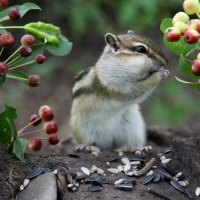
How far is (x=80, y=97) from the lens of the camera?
182 inches

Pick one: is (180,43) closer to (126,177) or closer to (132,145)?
(126,177)

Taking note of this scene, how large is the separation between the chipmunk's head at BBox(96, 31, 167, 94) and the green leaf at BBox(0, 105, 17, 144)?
127cm

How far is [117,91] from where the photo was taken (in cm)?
455

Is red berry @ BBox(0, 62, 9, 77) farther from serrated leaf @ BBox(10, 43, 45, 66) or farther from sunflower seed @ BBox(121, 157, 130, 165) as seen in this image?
sunflower seed @ BBox(121, 157, 130, 165)

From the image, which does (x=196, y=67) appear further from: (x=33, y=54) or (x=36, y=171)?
(x=36, y=171)

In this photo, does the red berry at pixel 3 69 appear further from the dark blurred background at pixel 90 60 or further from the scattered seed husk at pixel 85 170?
the dark blurred background at pixel 90 60

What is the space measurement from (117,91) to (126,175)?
1.03 meters

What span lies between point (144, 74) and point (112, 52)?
0.29m

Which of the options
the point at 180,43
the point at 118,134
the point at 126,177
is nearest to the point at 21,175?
the point at 126,177

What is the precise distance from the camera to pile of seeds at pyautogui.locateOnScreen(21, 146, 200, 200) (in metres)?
3.46

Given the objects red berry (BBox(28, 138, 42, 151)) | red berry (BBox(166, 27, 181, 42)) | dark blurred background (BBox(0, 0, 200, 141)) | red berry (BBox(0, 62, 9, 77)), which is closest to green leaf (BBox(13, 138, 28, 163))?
red berry (BBox(28, 138, 42, 151))

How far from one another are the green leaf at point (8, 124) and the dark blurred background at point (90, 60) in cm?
391

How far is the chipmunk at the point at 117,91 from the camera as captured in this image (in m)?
4.37

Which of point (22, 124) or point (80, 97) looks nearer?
point (80, 97)
